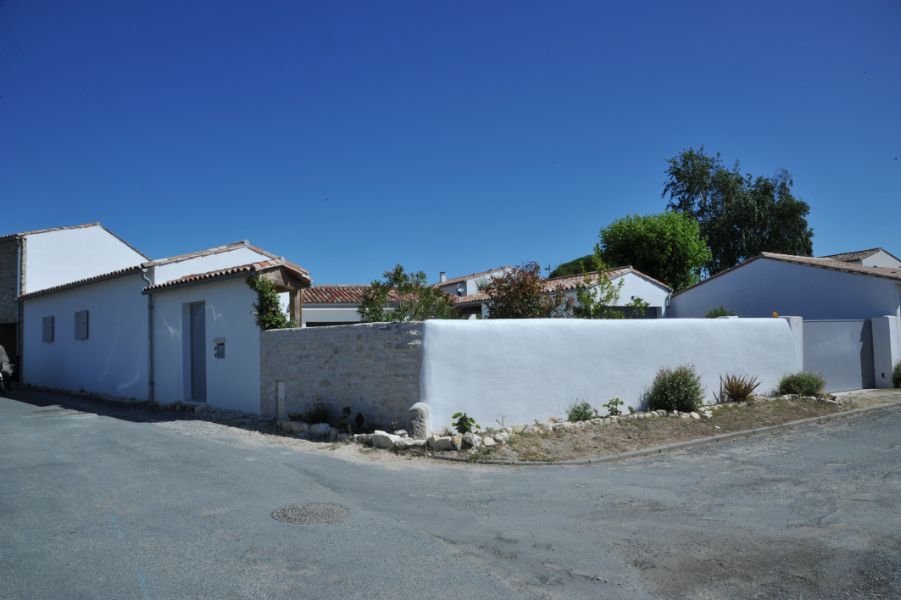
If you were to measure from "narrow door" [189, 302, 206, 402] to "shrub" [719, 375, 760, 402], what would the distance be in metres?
13.4

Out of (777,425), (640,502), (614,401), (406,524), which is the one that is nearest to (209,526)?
(406,524)

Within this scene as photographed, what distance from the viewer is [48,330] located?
920 inches

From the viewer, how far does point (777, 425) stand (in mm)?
11977

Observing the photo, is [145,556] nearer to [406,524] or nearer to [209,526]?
[209,526]

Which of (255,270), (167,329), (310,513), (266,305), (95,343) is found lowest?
(310,513)

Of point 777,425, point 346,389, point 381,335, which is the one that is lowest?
point 777,425

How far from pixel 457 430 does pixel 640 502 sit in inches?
157

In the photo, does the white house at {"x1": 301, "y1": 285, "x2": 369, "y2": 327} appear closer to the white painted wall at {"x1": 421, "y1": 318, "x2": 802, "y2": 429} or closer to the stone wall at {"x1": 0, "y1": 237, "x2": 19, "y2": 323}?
the stone wall at {"x1": 0, "y1": 237, "x2": 19, "y2": 323}

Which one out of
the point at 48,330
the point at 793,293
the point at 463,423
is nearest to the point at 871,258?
the point at 793,293

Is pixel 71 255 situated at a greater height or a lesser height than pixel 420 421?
greater

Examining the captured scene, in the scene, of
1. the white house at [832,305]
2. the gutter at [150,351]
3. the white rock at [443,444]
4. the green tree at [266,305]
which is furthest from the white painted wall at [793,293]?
the gutter at [150,351]

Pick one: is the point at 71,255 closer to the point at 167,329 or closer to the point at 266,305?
the point at 167,329

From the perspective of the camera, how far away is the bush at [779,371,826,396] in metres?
14.7

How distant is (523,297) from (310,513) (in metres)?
9.80
